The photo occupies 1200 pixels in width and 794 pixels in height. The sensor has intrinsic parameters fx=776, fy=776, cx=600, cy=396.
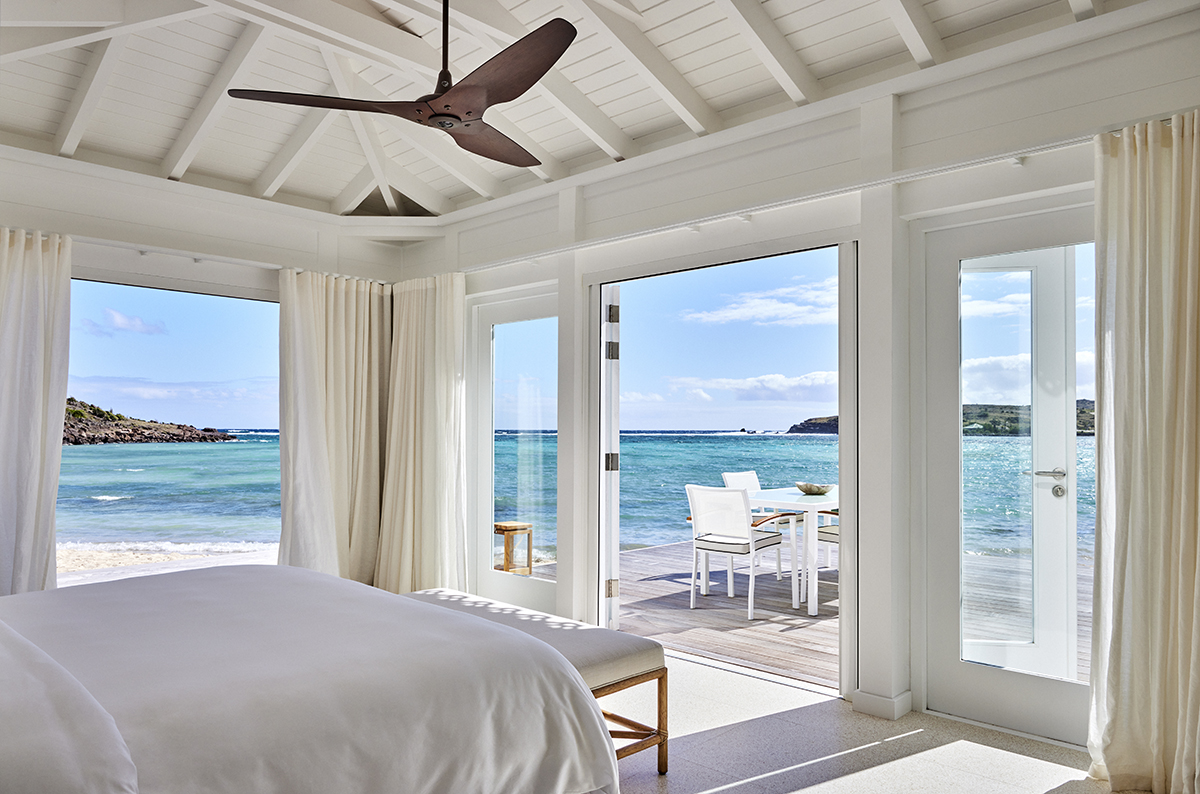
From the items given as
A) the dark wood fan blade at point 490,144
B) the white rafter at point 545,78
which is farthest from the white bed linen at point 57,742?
the white rafter at point 545,78

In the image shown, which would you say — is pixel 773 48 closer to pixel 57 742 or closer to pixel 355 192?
pixel 355 192

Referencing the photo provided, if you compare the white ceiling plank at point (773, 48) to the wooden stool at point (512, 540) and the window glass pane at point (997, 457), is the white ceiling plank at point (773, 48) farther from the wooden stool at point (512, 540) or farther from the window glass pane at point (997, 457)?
the wooden stool at point (512, 540)

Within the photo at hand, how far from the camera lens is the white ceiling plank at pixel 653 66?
3.31 meters

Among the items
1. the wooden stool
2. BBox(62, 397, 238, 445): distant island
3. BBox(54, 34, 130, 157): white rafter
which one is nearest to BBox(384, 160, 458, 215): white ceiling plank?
BBox(54, 34, 130, 157): white rafter

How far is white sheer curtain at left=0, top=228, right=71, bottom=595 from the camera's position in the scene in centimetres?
380

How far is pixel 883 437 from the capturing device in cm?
328

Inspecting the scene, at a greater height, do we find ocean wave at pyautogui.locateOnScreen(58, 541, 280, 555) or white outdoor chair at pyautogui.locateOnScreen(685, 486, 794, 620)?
white outdoor chair at pyautogui.locateOnScreen(685, 486, 794, 620)

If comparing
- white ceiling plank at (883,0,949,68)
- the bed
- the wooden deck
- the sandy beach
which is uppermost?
white ceiling plank at (883,0,949,68)

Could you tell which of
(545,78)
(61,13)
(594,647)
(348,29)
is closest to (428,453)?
(545,78)

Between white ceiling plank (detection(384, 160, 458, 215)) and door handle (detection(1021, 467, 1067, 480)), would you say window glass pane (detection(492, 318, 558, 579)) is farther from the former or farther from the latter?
door handle (detection(1021, 467, 1067, 480))

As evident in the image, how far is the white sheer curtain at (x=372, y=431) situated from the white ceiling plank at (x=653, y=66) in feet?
6.90

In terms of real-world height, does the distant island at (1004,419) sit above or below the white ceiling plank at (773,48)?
below

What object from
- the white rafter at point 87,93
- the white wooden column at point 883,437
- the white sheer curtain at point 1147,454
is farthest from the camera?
the white rafter at point 87,93

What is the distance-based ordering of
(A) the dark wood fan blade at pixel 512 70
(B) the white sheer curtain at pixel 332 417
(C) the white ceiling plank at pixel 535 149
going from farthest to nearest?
1. (B) the white sheer curtain at pixel 332 417
2. (C) the white ceiling plank at pixel 535 149
3. (A) the dark wood fan blade at pixel 512 70
